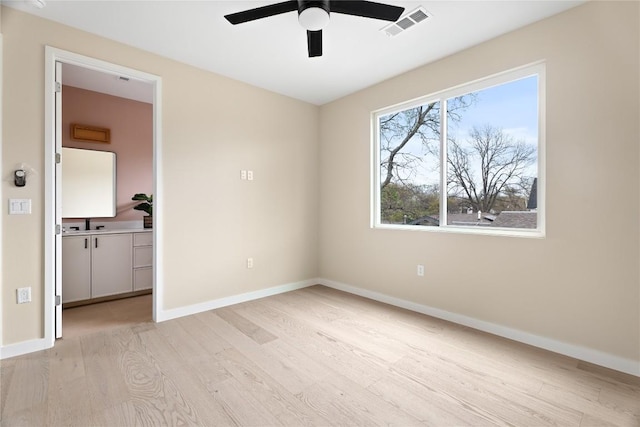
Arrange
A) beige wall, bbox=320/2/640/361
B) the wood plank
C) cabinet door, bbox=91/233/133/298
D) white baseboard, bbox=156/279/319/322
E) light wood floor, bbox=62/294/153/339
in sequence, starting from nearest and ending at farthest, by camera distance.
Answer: beige wall, bbox=320/2/640/361
the wood plank
light wood floor, bbox=62/294/153/339
white baseboard, bbox=156/279/319/322
cabinet door, bbox=91/233/133/298

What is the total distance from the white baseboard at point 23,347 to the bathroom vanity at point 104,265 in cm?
110

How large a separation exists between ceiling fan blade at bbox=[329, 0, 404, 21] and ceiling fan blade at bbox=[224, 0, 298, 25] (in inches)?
9.9

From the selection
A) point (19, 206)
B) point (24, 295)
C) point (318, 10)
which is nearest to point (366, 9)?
point (318, 10)

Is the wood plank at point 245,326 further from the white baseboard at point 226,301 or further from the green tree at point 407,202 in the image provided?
the green tree at point 407,202

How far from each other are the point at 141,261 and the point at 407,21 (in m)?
4.00

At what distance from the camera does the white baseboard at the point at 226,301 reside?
3076 mm

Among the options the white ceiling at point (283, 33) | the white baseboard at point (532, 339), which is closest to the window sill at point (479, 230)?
the white baseboard at point (532, 339)

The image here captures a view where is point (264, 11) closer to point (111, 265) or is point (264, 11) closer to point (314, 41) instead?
point (314, 41)

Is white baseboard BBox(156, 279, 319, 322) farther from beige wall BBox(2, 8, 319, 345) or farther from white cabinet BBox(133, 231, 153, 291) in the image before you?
white cabinet BBox(133, 231, 153, 291)

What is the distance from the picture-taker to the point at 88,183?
394 centimetres

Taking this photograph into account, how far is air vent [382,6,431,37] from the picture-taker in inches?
91.1

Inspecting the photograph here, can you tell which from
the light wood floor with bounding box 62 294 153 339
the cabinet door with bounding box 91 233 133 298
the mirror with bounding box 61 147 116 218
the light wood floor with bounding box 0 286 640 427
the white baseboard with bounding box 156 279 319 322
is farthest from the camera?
the mirror with bounding box 61 147 116 218

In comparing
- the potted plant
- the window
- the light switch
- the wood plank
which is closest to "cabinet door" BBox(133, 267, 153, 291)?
the potted plant

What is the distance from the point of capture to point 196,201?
10.7 ft
